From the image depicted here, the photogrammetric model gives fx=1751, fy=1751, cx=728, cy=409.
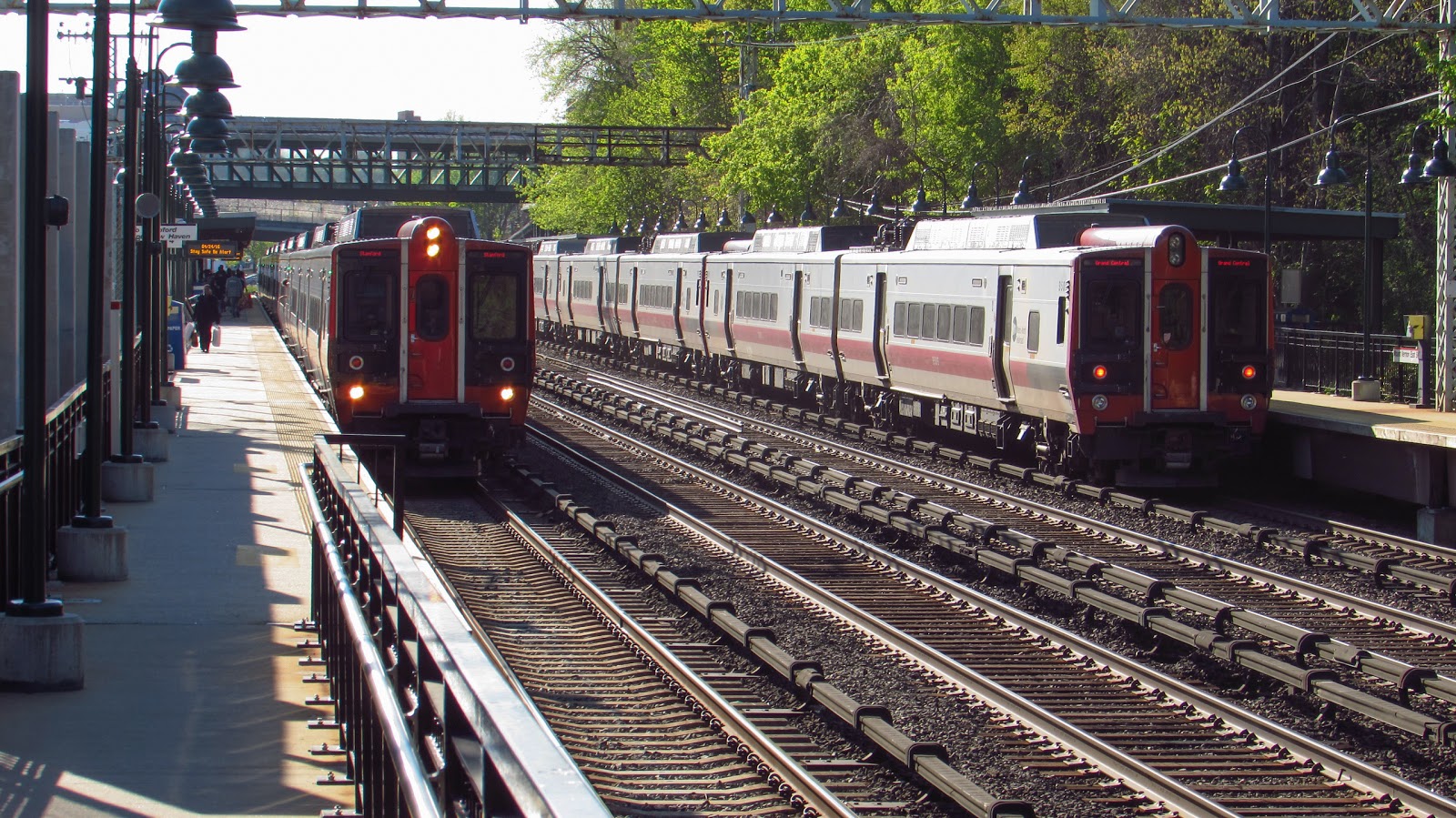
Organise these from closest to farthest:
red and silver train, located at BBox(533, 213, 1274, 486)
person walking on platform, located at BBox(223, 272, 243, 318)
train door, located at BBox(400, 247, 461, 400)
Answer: red and silver train, located at BBox(533, 213, 1274, 486) < train door, located at BBox(400, 247, 461, 400) < person walking on platform, located at BBox(223, 272, 243, 318)

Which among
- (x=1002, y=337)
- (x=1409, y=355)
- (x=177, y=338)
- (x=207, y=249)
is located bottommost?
(x=177, y=338)

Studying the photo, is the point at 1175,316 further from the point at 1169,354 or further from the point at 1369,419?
the point at 1369,419

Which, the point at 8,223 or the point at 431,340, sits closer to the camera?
the point at 8,223

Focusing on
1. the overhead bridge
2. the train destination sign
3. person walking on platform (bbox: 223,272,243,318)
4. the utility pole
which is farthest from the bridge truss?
person walking on platform (bbox: 223,272,243,318)

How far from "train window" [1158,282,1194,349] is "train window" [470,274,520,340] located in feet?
24.2

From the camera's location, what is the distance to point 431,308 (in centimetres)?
2003

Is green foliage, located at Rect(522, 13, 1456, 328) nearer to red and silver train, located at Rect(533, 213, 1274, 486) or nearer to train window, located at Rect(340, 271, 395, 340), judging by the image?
red and silver train, located at Rect(533, 213, 1274, 486)

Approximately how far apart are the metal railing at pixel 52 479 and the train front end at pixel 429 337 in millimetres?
2990

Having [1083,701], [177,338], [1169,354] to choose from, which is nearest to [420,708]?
[1083,701]

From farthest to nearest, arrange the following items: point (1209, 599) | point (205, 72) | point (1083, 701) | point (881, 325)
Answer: point (881, 325) < point (205, 72) < point (1209, 599) < point (1083, 701)

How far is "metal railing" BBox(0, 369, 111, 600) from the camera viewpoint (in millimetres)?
10766

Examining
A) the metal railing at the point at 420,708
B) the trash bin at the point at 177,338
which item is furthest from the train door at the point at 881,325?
the metal railing at the point at 420,708

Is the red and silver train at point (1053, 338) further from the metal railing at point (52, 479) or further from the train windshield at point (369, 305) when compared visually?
the metal railing at point (52, 479)

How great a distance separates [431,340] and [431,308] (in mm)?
382
